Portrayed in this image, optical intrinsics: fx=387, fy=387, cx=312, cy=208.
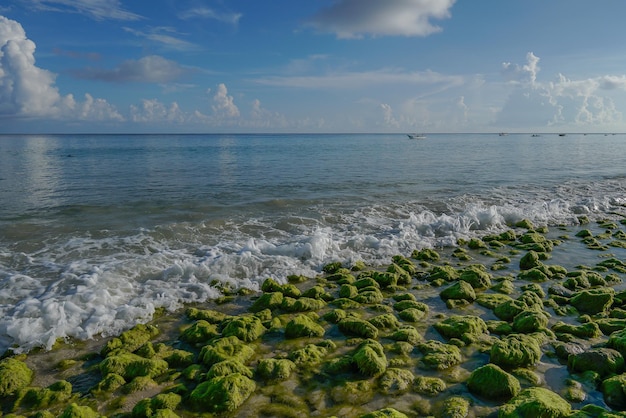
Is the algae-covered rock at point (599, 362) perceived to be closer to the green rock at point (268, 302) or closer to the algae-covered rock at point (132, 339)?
the green rock at point (268, 302)

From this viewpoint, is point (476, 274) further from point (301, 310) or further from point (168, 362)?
point (168, 362)

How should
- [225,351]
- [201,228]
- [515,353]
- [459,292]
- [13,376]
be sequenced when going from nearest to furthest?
[13,376]
[515,353]
[225,351]
[459,292]
[201,228]

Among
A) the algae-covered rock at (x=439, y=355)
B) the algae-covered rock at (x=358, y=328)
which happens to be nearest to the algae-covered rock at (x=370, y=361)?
the algae-covered rock at (x=439, y=355)

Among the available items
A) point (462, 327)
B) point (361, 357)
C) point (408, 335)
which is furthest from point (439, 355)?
point (361, 357)

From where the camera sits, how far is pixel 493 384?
6.13 metres

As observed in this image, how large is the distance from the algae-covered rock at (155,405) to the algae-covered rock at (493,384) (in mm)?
4660

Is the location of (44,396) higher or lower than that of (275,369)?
lower

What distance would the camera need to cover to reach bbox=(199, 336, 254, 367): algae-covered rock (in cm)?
700

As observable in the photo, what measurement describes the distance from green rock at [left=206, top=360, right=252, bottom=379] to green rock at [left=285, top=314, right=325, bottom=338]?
4.91ft

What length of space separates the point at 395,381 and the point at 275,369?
79.5 inches

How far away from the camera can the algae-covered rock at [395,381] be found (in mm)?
6238

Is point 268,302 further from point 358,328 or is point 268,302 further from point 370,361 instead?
point 370,361

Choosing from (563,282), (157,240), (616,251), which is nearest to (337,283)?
(563,282)

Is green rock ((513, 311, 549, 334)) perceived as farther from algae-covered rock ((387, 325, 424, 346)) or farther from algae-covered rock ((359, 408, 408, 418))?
algae-covered rock ((359, 408, 408, 418))
